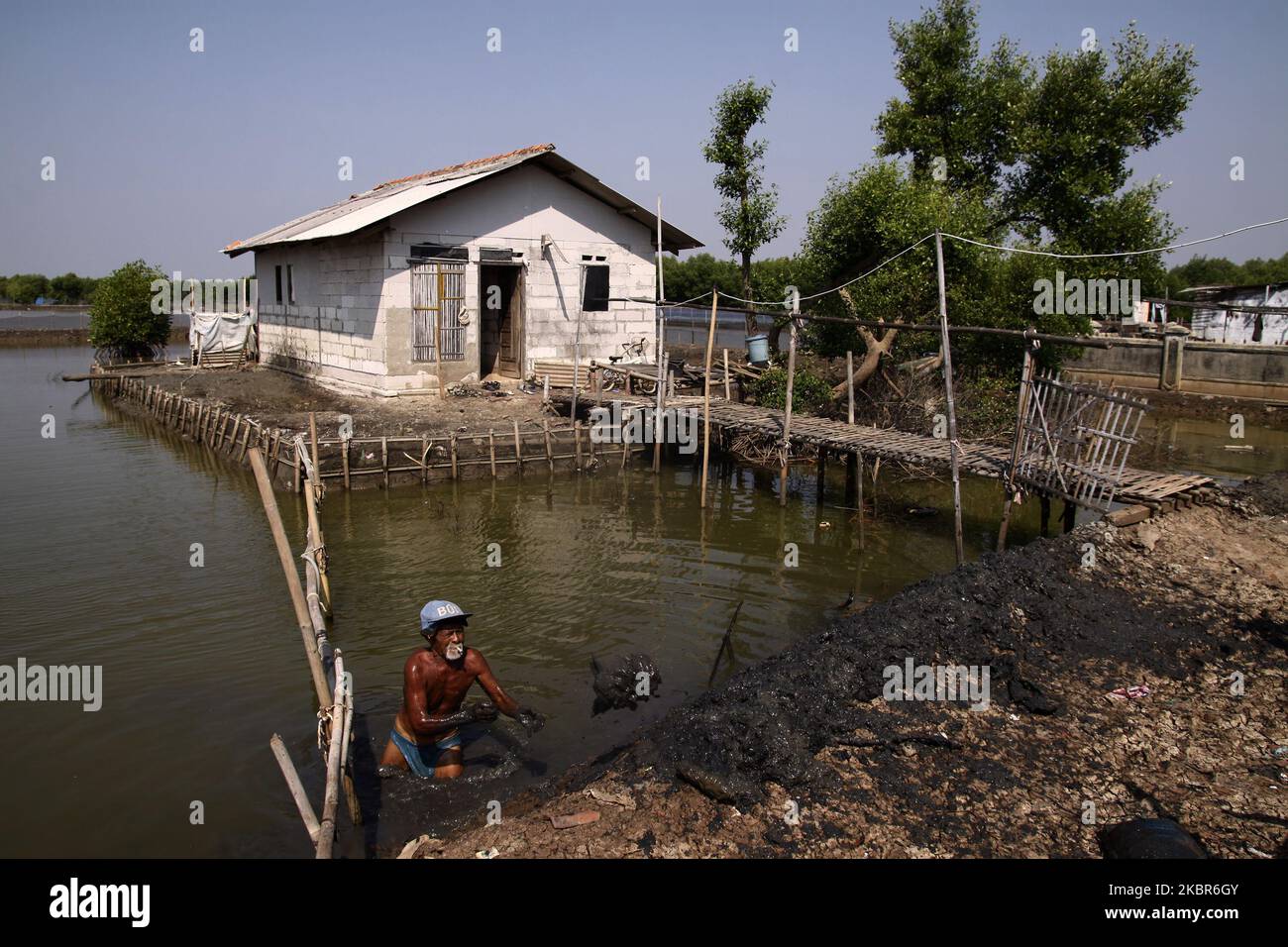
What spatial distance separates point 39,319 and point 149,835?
5659cm

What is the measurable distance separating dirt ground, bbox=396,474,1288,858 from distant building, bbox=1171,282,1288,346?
85.5 feet

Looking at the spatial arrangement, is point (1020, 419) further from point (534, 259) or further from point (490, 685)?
point (534, 259)

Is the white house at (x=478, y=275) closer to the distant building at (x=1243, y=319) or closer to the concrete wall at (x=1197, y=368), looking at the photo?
the concrete wall at (x=1197, y=368)

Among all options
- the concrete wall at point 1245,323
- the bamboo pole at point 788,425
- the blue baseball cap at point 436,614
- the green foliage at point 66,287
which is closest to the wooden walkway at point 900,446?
the bamboo pole at point 788,425

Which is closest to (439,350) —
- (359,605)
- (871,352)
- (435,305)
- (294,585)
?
(435,305)

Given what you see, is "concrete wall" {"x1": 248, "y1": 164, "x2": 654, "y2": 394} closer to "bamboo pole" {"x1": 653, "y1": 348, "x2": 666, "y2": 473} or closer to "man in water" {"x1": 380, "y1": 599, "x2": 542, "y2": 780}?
"bamboo pole" {"x1": 653, "y1": 348, "x2": 666, "y2": 473}

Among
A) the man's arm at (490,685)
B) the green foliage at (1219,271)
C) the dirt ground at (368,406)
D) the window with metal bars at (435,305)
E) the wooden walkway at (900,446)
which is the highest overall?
the green foliage at (1219,271)

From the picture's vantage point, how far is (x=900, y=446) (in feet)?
→ 47.5

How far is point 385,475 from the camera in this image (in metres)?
16.8

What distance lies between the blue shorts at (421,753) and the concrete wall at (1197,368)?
78.2ft

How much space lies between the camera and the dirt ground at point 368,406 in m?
18.4
